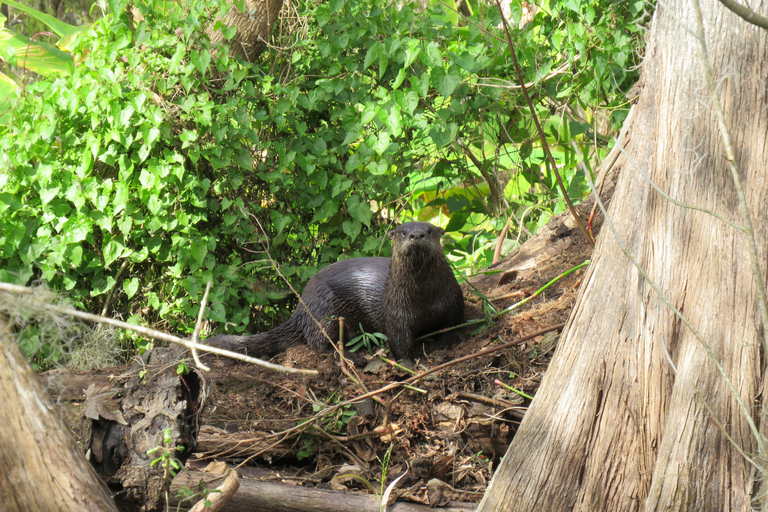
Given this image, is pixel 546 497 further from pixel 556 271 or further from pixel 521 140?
pixel 521 140

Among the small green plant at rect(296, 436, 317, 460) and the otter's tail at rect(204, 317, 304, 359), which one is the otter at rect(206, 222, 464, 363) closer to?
the otter's tail at rect(204, 317, 304, 359)

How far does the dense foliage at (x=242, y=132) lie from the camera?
3.02 metres

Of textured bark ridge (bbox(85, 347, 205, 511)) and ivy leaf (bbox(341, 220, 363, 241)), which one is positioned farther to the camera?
ivy leaf (bbox(341, 220, 363, 241))

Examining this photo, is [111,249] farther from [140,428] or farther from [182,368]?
[140,428]

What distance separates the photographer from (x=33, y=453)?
3.88 feet

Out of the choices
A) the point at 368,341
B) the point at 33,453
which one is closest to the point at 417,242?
the point at 368,341

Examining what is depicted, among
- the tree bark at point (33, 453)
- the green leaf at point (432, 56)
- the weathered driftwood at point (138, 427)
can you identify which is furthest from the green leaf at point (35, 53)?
the tree bark at point (33, 453)

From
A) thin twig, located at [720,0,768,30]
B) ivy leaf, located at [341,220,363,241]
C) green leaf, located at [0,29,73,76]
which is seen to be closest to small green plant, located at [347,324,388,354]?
ivy leaf, located at [341,220,363,241]

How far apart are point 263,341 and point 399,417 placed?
1016 millimetres

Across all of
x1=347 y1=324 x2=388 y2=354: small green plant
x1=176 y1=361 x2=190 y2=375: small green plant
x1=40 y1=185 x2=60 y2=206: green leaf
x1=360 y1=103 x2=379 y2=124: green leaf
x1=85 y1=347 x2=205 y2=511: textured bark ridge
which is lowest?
x1=347 y1=324 x2=388 y2=354: small green plant

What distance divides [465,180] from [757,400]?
2785 millimetres

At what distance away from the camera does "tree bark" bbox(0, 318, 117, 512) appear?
116 centimetres

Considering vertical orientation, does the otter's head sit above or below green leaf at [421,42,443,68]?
below

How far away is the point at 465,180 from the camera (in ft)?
13.6
